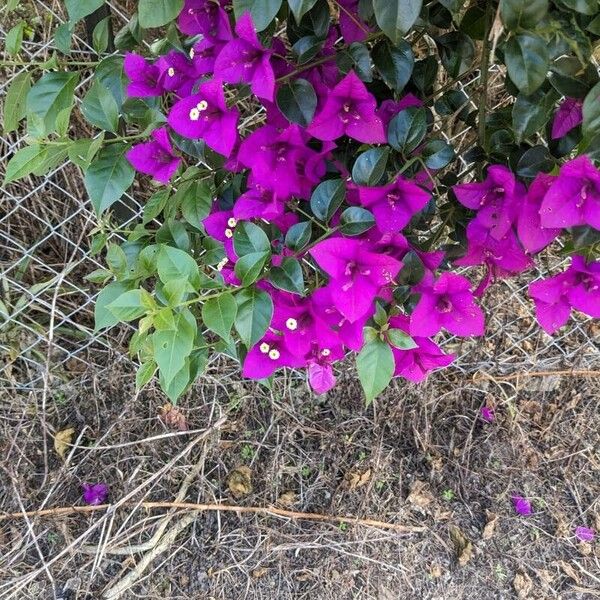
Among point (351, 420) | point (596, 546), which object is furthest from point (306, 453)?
point (596, 546)

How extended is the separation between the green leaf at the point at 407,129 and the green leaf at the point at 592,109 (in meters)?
0.21

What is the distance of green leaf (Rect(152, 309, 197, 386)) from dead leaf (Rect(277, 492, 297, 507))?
95 centimetres

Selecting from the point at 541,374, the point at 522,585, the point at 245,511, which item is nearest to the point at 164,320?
the point at 245,511

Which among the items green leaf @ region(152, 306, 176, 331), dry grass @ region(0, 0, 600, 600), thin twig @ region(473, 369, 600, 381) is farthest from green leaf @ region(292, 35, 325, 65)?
thin twig @ region(473, 369, 600, 381)

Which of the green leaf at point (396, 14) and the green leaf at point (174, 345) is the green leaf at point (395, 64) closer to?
the green leaf at point (396, 14)

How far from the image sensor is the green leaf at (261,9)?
1.84 ft

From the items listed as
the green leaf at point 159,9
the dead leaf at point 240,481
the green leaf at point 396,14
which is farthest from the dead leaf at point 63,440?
the green leaf at point 396,14

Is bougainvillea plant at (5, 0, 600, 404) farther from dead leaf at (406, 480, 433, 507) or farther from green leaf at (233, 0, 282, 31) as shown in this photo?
dead leaf at (406, 480, 433, 507)

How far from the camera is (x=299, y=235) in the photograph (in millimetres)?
815

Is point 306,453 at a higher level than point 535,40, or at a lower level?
lower

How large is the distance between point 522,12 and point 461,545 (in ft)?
4.23

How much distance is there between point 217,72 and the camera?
2.40 feet

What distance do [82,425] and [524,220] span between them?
1291 mm

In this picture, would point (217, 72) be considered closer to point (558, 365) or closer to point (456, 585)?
point (456, 585)
